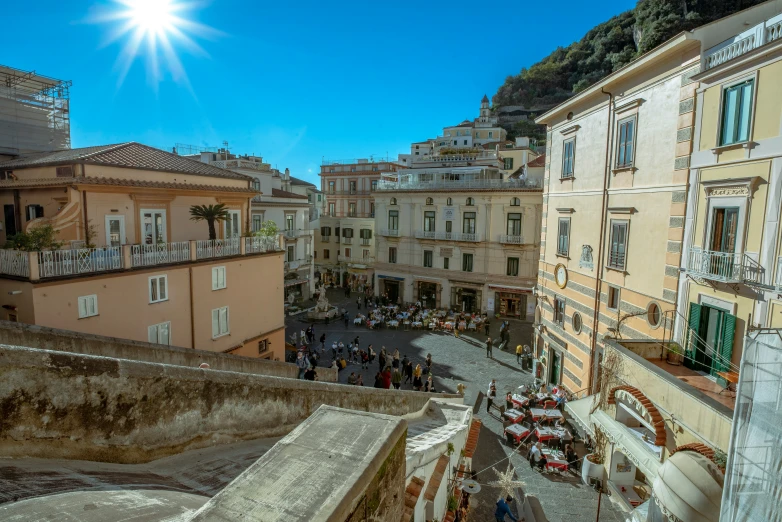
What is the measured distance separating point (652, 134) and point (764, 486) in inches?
415

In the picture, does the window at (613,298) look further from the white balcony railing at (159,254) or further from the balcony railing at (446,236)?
the balcony railing at (446,236)

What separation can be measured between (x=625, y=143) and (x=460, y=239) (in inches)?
809

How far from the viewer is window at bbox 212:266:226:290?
17.6 m

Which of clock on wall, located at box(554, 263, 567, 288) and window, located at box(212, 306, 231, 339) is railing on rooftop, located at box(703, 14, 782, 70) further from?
window, located at box(212, 306, 231, 339)

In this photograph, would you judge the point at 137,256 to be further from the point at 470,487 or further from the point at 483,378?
the point at 483,378

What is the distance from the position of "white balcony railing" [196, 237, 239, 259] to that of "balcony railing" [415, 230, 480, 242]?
804 inches

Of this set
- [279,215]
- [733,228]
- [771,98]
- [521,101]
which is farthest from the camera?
[521,101]

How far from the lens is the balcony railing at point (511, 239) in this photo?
3238 centimetres

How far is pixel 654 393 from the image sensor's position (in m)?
9.87

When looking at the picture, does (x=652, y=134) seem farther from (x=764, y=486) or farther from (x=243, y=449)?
(x=243, y=449)

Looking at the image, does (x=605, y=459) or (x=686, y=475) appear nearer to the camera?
(x=686, y=475)

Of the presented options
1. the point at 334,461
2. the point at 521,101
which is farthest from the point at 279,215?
the point at 521,101

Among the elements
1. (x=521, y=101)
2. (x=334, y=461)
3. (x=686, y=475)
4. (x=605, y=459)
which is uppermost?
(x=521, y=101)

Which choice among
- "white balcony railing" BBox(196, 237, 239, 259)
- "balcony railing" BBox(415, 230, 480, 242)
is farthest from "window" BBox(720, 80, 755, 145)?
"balcony railing" BBox(415, 230, 480, 242)
